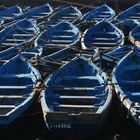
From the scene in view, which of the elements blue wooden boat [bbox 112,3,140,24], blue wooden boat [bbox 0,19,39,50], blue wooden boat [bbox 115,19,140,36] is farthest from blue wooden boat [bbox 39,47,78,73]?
blue wooden boat [bbox 112,3,140,24]

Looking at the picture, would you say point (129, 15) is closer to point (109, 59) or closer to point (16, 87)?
point (109, 59)

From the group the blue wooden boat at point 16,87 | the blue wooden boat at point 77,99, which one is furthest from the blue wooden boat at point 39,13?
the blue wooden boat at point 77,99

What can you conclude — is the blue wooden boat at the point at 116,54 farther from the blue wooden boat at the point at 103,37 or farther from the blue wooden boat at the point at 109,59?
the blue wooden boat at the point at 103,37

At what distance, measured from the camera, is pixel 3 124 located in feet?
50.0

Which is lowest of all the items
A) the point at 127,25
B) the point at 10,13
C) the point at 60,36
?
the point at 127,25

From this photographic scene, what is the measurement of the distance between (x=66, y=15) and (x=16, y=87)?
42.5 ft

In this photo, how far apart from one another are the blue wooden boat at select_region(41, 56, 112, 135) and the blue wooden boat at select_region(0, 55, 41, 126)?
0.70 metres

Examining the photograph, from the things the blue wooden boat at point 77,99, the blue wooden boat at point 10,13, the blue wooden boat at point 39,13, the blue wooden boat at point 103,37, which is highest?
the blue wooden boat at point 77,99

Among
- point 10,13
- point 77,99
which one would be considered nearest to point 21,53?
point 77,99

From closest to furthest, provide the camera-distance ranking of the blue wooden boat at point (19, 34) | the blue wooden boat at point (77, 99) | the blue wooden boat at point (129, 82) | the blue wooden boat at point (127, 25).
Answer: the blue wooden boat at point (77, 99)
the blue wooden boat at point (129, 82)
the blue wooden boat at point (19, 34)
the blue wooden boat at point (127, 25)

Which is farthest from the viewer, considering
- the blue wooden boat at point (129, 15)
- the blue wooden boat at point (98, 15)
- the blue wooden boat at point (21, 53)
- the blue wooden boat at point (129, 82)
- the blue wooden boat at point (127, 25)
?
the blue wooden boat at point (98, 15)

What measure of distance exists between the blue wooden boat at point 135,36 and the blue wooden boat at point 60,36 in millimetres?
2828

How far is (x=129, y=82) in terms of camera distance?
1738cm

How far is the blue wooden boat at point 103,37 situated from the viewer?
2289 cm
